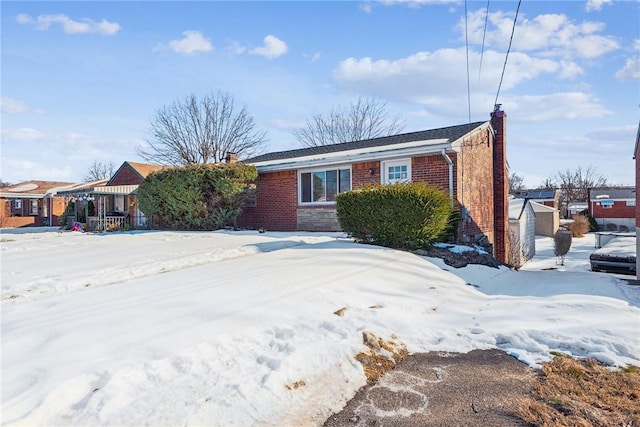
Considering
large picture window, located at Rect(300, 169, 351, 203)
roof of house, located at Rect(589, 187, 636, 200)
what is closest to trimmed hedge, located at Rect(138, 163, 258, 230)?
large picture window, located at Rect(300, 169, 351, 203)

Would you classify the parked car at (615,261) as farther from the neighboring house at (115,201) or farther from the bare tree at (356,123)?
the bare tree at (356,123)

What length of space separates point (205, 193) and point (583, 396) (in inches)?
556

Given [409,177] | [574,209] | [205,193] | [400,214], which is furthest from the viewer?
[574,209]

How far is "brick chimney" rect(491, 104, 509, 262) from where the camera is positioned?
1545 centimetres

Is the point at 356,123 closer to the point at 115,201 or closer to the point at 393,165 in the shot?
the point at 115,201

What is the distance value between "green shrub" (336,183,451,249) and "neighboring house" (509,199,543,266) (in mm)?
9484

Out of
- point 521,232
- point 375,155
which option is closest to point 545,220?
point 521,232

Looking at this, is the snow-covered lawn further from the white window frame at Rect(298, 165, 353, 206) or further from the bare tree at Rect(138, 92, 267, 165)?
the bare tree at Rect(138, 92, 267, 165)

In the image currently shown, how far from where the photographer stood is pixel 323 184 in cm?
1466

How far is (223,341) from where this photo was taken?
12.2 ft

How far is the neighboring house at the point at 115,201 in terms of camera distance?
832 inches

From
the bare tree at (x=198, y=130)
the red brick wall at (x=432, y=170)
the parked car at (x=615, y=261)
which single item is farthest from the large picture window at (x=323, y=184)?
the bare tree at (x=198, y=130)

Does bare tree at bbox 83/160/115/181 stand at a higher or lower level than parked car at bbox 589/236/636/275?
higher

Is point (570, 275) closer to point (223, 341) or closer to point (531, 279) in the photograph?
point (531, 279)
